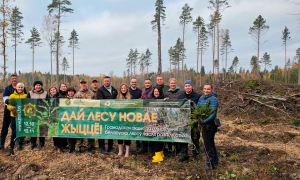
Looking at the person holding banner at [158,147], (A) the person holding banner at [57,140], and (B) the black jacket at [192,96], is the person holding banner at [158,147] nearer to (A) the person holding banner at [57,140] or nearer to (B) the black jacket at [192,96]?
(B) the black jacket at [192,96]

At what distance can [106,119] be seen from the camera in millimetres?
4996

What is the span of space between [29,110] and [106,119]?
7.95 ft

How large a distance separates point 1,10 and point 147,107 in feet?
38.0

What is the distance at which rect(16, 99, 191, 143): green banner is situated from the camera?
4613 millimetres

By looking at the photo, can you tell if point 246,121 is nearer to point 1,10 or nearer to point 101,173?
point 101,173

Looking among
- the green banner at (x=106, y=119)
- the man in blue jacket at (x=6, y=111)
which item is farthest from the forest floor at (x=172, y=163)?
the green banner at (x=106, y=119)

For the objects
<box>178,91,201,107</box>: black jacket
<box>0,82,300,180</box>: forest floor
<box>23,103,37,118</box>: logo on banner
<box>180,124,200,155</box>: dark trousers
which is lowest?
<box>0,82,300,180</box>: forest floor

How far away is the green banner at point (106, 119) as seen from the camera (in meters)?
4.61

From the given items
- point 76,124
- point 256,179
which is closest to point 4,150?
point 76,124

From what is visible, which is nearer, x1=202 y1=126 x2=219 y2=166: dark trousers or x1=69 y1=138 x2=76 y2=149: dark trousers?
x1=202 y1=126 x2=219 y2=166: dark trousers

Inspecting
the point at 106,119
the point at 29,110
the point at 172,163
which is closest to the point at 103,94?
the point at 106,119

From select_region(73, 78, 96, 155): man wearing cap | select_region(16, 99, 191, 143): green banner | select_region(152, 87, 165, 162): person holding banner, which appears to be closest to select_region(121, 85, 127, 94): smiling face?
select_region(16, 99, 191, 143): green banner

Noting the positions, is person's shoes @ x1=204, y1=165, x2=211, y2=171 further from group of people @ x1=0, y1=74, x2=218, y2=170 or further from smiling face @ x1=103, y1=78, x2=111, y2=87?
smiling face @ x1=103, y1=78, x2=111, y2=87

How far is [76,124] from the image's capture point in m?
5.10
